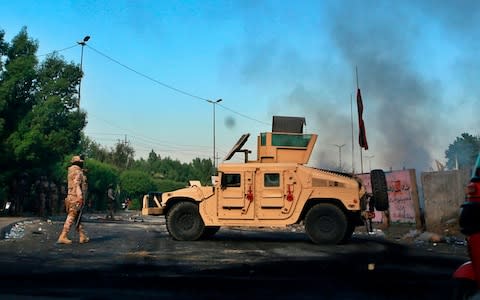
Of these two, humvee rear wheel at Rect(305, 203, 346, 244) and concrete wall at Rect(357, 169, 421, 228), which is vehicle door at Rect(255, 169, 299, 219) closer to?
humvee rear wheel at Rect(305, 203, 346, 244)

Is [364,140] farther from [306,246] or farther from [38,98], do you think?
[38,98]

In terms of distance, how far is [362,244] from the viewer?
1140 cm

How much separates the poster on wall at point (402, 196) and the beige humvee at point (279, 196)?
113 inches

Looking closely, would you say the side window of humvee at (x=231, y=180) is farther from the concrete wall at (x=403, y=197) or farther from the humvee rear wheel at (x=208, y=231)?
the concrete wall at (x=403, y=197)

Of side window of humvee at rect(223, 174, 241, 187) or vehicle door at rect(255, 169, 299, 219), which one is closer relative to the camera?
vehicle door at rect(255, 169, 299, 219)

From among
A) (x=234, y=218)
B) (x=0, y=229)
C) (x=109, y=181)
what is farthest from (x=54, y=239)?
(x=109, y=181)

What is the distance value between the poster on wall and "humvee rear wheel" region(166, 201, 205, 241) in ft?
20.0

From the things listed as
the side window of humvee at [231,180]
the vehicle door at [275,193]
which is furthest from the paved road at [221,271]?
the side window of humvee at [231,180]

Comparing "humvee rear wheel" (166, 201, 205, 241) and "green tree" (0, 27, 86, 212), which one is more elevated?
"green tree" (0, 27, 86, 212)

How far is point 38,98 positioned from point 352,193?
2063 cm

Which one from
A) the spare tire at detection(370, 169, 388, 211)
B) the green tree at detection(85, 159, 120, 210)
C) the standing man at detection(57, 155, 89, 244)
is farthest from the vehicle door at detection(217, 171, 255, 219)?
the green tree at detection(85, 159, 120, 210)

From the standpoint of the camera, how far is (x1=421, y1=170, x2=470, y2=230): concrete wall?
12.5 metres

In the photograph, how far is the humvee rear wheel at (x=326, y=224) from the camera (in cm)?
1126

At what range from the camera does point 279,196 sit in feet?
38.5
